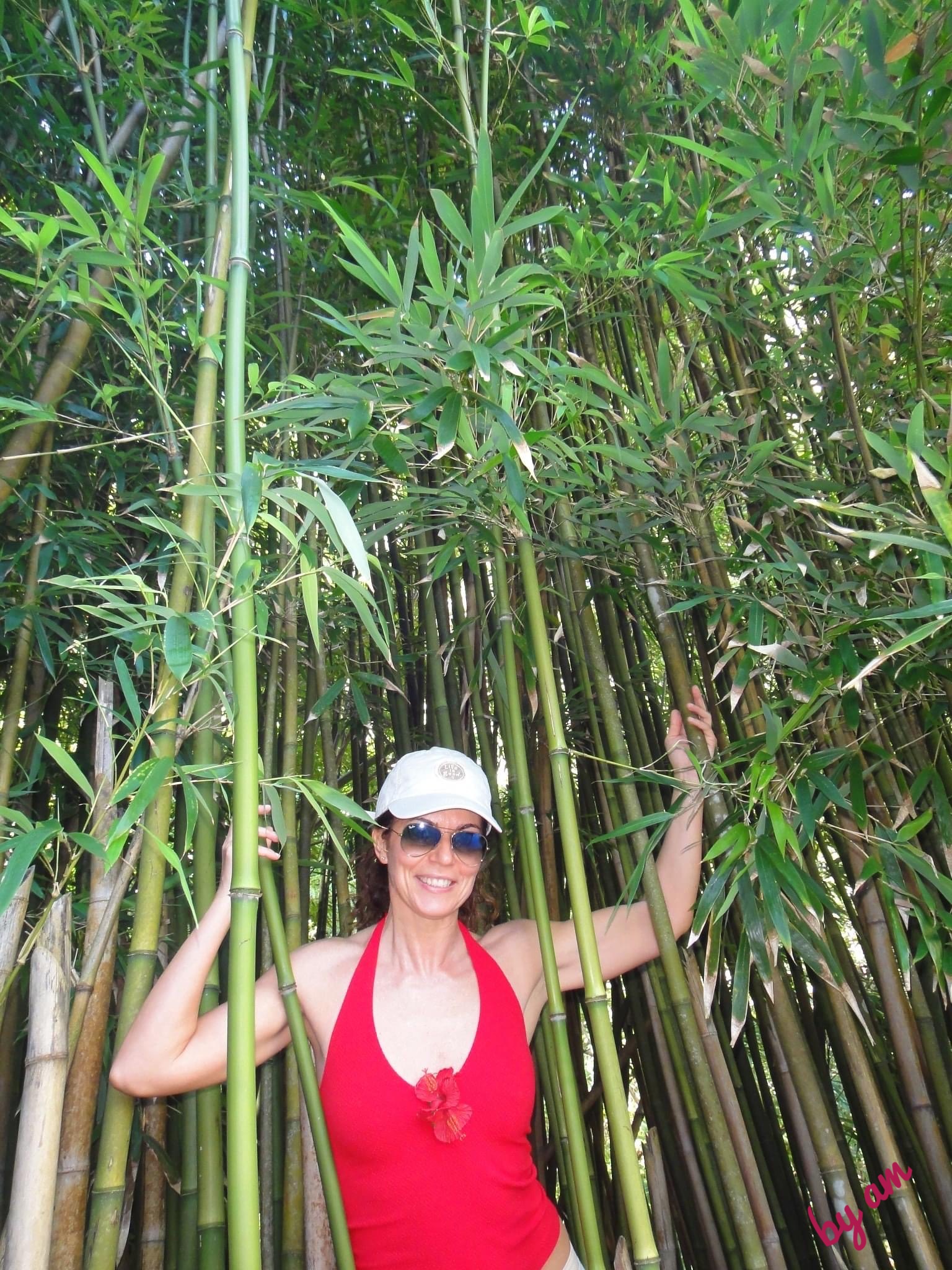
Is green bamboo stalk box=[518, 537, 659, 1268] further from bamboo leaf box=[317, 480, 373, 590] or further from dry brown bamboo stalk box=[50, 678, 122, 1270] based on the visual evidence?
dry brown bamboo stalk box=[50, 678, 122, 1270]

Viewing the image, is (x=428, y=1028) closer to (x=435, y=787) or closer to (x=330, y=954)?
(x=330, y=954)

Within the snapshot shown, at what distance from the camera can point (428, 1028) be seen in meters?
1.47

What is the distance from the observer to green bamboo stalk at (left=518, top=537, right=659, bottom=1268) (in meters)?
1.13

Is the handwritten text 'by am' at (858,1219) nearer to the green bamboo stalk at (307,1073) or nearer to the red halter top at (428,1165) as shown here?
the red halter top at (428,1165)

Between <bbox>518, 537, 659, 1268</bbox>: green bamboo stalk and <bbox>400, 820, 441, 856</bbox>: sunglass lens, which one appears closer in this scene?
<bbox>518, 537, 659, 1268</bbox>: green bamboo stalk

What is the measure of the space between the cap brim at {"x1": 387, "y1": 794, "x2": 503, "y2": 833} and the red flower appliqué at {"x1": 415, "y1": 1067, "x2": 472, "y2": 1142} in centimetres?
39

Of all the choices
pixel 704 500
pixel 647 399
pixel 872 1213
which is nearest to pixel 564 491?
pixel 704 500

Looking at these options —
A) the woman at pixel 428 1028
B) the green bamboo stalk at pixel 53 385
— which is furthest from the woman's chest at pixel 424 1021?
the green bamboo stalk at pixel 53 385

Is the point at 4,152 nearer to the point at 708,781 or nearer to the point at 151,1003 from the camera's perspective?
the point at 151,1003

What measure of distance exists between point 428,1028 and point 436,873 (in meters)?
0.24

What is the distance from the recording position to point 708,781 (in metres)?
1.40

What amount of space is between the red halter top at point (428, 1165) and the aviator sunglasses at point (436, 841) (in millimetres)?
239

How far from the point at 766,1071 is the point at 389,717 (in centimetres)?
137

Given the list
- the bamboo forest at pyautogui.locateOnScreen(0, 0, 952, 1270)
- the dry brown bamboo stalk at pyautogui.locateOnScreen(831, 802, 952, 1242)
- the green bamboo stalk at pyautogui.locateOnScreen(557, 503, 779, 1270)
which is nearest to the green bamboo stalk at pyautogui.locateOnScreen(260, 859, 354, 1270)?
the bamboo forest at pyautogui.locateOnScreen(0, 0, 952, 1270)
